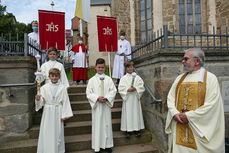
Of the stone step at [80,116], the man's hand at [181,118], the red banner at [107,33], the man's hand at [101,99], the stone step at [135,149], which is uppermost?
the red banner at [107,33]

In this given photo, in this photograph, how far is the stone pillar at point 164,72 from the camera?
3756mm

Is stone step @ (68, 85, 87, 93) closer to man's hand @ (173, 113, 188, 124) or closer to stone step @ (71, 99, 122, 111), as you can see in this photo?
stone step @ (71, 99, 122, 111)

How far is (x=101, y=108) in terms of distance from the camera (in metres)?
3.66

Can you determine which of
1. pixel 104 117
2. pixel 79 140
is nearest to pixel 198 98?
pixel 104 117

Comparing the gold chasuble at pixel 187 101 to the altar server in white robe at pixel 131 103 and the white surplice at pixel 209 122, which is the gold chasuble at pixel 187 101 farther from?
the altar server in white robe at pixel 131 103

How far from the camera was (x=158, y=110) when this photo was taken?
403 centimetres

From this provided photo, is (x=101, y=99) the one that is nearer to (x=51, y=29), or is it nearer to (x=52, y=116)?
(x=52, y=116)

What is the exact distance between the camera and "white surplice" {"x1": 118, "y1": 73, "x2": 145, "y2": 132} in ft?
13.4

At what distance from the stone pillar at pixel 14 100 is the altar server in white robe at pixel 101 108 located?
1.59 m

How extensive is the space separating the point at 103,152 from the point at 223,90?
3.03m

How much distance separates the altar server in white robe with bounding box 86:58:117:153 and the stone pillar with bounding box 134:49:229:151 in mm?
1061

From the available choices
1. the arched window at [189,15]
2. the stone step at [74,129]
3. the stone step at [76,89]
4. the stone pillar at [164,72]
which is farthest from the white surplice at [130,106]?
the arched window at [189,15]

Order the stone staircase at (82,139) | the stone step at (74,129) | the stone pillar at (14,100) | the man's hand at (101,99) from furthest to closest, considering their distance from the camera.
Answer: the stone step at (74,129)
the stone pillar at (14,100)
the stone staircase at (82,139)
the man's hand at (101,99)

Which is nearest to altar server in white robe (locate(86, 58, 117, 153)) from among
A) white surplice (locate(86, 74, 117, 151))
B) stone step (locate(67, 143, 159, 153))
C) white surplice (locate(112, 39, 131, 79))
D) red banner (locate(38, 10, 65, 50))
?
white surplice (locate(86, 74, 117, 151))
